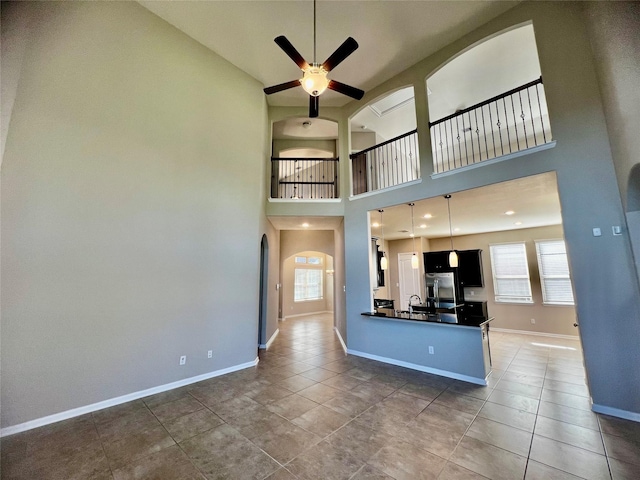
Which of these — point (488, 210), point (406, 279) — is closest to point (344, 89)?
point (488, 210)

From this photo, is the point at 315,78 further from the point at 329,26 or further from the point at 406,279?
the point at 406,279

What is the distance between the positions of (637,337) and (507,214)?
339 cm

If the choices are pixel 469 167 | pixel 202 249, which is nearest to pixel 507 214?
pixel 469 167

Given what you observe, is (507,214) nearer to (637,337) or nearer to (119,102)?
(637,337)

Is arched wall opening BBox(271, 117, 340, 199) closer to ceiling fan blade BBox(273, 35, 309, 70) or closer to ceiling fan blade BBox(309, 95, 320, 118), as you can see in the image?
ceiling fan blade BBox(309, 95, 320, 118)

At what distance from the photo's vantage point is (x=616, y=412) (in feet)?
8.86

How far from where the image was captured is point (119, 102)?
130 inches

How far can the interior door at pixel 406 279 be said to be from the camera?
859 centimetres

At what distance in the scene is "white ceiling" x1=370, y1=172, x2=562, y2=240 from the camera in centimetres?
392

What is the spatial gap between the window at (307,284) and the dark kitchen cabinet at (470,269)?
228 inches

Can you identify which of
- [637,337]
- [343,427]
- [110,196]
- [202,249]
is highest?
[110,196]

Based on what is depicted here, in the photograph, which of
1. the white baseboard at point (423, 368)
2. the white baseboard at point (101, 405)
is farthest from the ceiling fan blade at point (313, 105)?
the white baseboard at point (423, 368)

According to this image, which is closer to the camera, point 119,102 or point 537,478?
point 537,478

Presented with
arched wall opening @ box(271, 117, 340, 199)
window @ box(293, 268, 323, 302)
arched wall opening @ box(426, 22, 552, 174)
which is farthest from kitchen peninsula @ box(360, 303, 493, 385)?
window @ box(293, 268, 323, 302)
